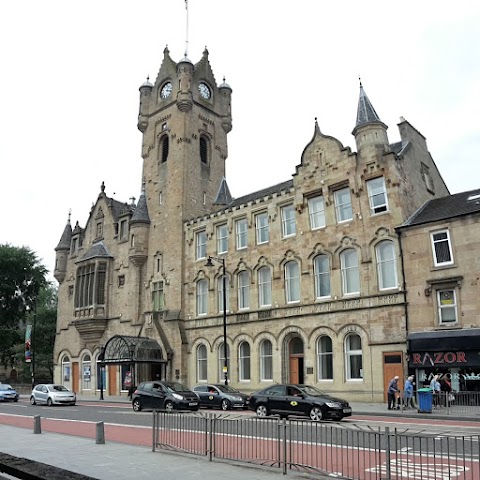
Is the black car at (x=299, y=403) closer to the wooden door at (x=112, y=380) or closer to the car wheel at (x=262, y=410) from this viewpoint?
the car wheel at (x=262, y=410)

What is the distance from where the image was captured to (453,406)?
21562mm

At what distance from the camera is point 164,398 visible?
2438 cm

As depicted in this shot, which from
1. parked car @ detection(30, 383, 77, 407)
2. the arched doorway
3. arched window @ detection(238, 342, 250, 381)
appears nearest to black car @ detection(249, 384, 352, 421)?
the arched doorway

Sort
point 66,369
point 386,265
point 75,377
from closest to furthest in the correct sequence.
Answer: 1. point 386,265
2. point 75,377
3. point 66,369

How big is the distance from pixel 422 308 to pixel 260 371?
37.1 feet

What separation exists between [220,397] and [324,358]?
723 centimetres

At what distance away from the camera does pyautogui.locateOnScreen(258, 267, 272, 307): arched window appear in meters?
33.6

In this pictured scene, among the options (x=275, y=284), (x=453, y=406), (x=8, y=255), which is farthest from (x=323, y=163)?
(x=8, y=255)

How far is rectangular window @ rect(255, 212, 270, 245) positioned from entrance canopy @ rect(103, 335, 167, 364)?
1106 centimetres

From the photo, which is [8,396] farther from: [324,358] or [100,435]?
[100,435]

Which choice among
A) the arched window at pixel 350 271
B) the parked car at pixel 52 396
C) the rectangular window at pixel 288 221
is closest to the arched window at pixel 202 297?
the rectangular window at pixel 288 221

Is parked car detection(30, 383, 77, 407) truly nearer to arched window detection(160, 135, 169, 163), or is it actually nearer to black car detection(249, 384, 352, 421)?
black car detection(249, 384, 352, 421)

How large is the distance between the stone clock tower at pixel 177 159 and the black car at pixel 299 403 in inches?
643

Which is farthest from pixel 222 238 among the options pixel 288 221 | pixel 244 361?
pixel 244 361
